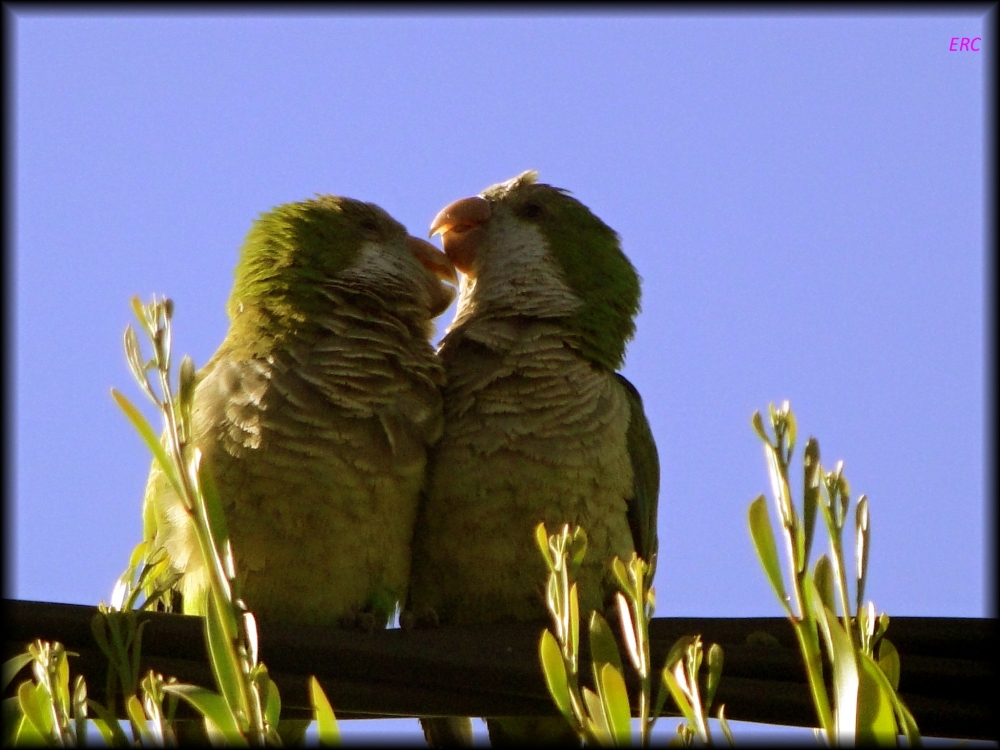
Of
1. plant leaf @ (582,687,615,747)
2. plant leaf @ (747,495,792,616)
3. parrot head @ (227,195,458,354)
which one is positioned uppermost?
parrot head @ (227,195,458,354)

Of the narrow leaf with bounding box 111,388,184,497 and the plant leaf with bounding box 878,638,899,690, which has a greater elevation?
the narrow leaf with bounding box 111,388,184,497

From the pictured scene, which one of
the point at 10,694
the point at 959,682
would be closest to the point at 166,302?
the point at 10,694

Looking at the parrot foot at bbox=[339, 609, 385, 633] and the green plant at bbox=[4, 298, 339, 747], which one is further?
the parrot foot at bbox=[339, 609, 385, 633]

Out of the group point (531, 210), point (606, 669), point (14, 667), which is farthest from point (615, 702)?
point (531, 210)

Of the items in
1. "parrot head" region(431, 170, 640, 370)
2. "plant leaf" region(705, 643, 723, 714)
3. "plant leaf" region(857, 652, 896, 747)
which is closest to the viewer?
"plant leaf" region(857, 652, 896, 747)

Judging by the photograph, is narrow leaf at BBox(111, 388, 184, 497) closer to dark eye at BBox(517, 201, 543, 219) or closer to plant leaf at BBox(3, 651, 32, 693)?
plant leaf at BBox(3, 651, 32, 693)

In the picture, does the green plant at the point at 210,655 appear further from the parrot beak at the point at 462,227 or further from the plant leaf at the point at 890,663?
the parrot beak at the point at 462,227

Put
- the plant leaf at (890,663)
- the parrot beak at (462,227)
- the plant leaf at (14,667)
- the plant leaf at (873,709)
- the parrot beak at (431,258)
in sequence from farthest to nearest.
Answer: the parrot beak at (462,227) < the parrot beak at (431,258) < the plant leaf at (14,667) < the plant leaf at (890,663) < the plant leaf at (873,709)

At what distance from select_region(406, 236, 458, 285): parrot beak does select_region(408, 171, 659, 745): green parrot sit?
0.74ft

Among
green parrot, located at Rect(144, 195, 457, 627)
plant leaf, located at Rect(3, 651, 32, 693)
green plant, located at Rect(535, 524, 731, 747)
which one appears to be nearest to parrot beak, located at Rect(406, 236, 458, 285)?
green parrot, located at Rect(144, 195, 457, 627)

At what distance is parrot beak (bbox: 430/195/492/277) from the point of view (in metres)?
4.31

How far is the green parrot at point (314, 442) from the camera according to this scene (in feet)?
10.2

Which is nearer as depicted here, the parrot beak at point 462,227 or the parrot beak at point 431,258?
the parrot beak at point 431,258

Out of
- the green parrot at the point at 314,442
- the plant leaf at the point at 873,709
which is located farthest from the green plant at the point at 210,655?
the green parrot at the point at 314,442
